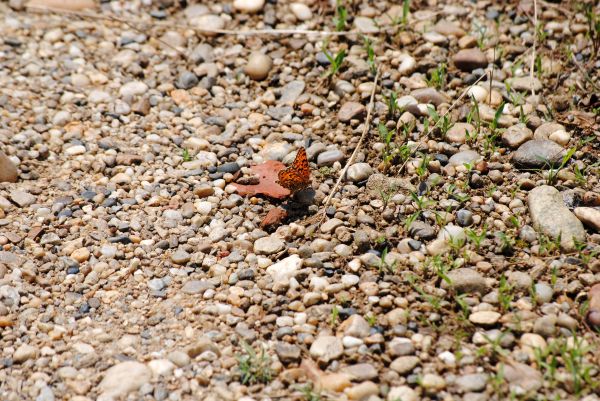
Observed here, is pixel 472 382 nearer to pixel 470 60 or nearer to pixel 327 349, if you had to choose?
pixel 327 349

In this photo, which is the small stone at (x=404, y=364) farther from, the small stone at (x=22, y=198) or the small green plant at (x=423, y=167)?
the small stone at (x=22, y=198)

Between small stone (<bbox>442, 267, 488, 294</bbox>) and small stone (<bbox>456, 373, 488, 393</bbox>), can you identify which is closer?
small stone (<bbox>456, 373, 488, 393</bbox>)

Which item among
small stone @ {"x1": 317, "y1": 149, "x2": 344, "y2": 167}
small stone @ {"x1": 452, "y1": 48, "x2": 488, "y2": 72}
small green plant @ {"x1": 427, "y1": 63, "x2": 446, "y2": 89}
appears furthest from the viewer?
small stone @ {"x1": 452, "y1": 48, "x2": 488, "y2": 72}

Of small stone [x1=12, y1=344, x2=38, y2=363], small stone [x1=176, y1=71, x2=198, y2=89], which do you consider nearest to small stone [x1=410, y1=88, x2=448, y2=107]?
small stone [x1=176, y1=71, x2=198, y2=89]

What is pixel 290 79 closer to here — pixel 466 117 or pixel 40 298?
pixel 466 117

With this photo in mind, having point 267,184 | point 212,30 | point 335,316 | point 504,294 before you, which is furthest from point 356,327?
point 212,30

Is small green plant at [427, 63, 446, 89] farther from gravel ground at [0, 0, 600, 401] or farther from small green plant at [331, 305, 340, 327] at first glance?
small green plant at [331, 305, 340, 327]

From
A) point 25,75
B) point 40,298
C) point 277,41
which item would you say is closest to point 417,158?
point 277,41
